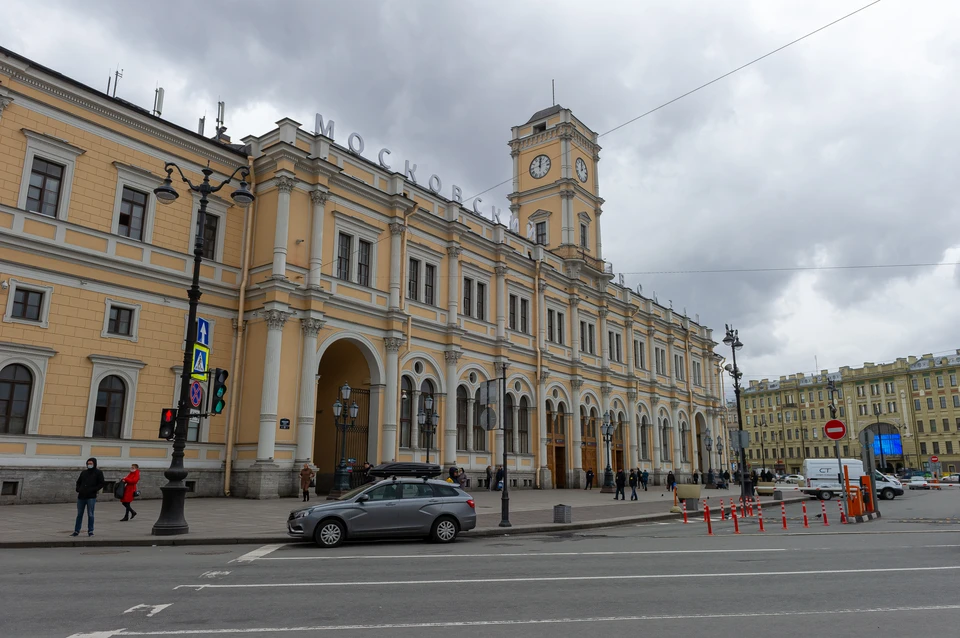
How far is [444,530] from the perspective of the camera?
15203mm

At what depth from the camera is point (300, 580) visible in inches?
370

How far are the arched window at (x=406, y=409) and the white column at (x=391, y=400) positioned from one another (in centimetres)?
102

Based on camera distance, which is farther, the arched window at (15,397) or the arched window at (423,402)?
the arched window at (423,402)

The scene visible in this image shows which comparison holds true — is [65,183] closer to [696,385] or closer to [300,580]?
[300,580]

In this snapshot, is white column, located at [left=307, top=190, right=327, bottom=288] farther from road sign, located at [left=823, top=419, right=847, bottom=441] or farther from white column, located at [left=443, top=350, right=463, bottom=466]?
road sign, located at [left=823, top=419, right=847, bottom=441]

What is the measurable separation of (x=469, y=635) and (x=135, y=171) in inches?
988

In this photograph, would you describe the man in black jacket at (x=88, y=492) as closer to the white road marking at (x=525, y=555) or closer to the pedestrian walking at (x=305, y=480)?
the white road marking at (x=525, y=555)

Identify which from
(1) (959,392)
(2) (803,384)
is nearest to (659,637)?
(1) (959,392)

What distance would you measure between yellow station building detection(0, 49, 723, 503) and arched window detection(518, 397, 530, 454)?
5.7 inches

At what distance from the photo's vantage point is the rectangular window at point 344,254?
102 feet

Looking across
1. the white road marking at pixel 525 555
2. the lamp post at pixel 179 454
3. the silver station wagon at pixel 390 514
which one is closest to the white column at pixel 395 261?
the lamp post at pixel 179 454

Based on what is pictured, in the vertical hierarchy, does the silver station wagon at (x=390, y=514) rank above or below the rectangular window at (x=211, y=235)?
below

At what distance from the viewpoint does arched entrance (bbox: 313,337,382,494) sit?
101 feet

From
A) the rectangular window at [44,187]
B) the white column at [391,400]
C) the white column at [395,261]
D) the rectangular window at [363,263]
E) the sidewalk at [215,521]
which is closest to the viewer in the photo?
the sidewalk at [215,521]
